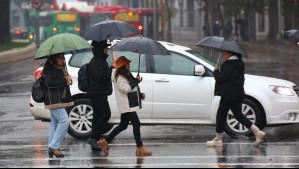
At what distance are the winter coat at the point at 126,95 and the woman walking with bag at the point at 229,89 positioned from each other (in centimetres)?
129

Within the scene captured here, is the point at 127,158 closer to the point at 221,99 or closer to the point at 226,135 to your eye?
the point at 221,99

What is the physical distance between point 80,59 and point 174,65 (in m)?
1.58

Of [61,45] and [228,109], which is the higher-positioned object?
[61,45]

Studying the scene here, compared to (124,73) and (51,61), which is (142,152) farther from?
(51,61)

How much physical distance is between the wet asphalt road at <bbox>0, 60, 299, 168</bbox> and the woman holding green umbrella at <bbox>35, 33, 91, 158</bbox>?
392mm

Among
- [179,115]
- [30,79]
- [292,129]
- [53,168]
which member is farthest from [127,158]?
[30,79]

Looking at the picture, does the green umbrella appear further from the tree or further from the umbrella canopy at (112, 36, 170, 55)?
the tree

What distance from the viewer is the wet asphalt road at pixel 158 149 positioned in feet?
36.7

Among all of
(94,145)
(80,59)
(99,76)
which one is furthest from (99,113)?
(80,59)

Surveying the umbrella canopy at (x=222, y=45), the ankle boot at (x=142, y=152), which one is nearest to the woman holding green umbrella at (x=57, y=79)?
the ankle boot at (x=142, y=152)

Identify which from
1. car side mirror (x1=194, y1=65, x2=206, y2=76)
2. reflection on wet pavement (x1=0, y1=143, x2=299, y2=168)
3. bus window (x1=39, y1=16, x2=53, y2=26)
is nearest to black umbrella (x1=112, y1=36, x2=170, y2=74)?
reflection on wet pavement (x1=0, y1=143, x2=299, y2=168)

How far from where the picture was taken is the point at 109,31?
40.1 ft

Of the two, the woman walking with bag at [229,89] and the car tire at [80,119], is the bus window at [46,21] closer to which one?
the car tire at [80,119]

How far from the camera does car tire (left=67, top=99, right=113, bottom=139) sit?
1389cm
